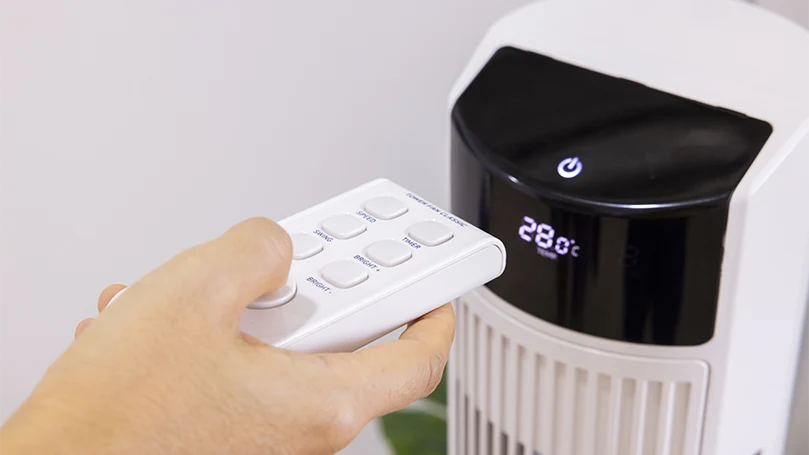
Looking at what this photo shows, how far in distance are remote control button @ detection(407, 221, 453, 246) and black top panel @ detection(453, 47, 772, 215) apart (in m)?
0.07

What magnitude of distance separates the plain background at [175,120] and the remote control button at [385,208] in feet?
0.75

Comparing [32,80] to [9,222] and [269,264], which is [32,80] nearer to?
[9,222]

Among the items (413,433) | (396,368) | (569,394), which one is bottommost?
(413,433)

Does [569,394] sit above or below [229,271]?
below

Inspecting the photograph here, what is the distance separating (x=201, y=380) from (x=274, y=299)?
73mm

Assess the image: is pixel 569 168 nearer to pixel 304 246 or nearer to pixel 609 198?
pixel 609 198

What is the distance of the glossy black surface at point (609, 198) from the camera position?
448 millimetres

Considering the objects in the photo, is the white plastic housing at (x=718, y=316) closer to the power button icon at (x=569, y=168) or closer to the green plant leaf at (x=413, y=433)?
the power button icon at (x=569, y=168)

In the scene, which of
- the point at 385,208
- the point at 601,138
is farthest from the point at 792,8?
the point at 385,208

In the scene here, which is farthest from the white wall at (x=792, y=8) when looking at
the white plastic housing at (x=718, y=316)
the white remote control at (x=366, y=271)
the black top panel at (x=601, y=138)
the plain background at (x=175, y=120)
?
the white remote control at (x=366, y=271)

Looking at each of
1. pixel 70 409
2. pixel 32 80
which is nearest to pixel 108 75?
pixel 32 80

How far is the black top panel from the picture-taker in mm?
448

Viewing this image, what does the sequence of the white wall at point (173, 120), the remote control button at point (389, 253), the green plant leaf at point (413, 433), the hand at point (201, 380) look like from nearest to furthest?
the hand at point (201, 380)
the remote control button at point (389, 253)
the white wall at point (173, 120)
the green plant leaf at point (413, 433)

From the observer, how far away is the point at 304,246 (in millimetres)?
428
